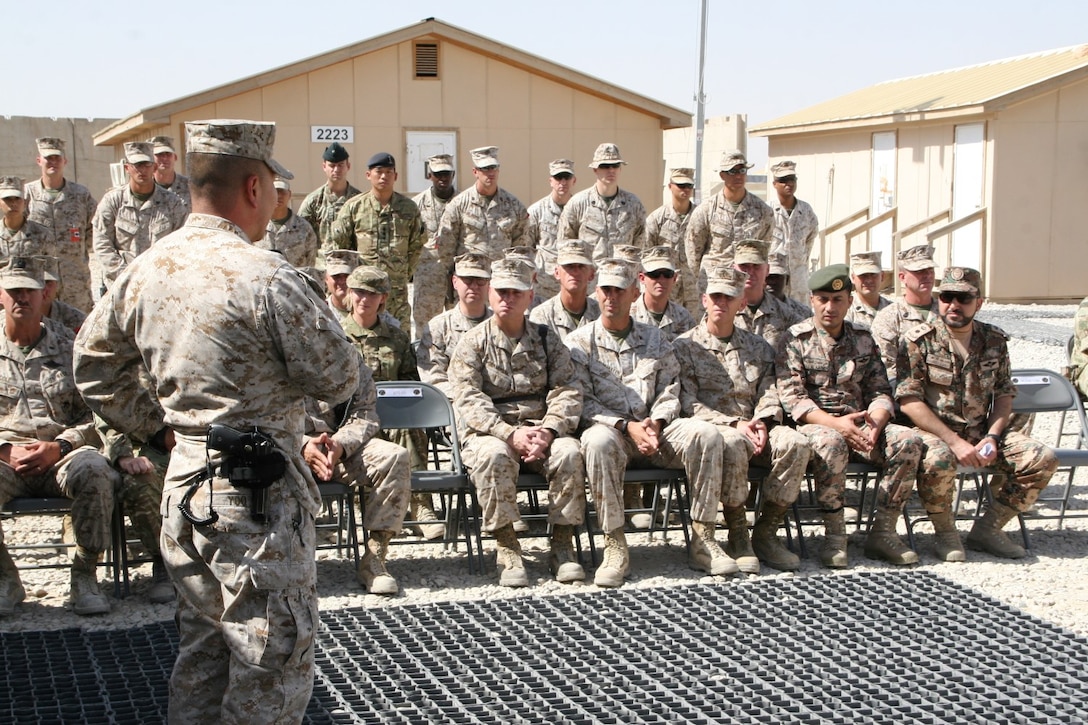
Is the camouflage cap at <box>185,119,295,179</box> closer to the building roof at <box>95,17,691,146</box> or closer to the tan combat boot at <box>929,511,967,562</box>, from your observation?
the tan combat boot at <box>929,511,967,562</box>

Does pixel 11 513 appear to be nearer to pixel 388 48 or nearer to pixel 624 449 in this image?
pixel 624 449

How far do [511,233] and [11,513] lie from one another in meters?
5.03

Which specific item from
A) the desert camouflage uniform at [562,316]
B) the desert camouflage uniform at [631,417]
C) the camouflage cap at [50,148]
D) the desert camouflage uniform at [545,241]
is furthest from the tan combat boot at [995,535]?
the camouflage cap at [50,148]

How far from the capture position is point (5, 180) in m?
9.73

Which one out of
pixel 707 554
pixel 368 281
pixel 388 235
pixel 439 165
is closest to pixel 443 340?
pixel 368 281

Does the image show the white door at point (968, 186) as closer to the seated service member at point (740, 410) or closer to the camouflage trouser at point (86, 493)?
the seated service member at point (740, 410)

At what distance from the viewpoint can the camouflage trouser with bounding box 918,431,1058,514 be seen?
636 centimetres

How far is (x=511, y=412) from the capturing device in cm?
631

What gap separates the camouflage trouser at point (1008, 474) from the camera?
6.36 metres

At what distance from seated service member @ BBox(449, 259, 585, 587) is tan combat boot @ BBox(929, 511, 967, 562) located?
1.90m

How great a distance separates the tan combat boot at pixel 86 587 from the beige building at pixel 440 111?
36.8ft

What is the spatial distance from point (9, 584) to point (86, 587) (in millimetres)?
356

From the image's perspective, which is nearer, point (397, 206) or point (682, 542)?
point (682, 542)

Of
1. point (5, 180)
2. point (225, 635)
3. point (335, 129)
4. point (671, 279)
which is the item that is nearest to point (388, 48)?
point (335, 129)
